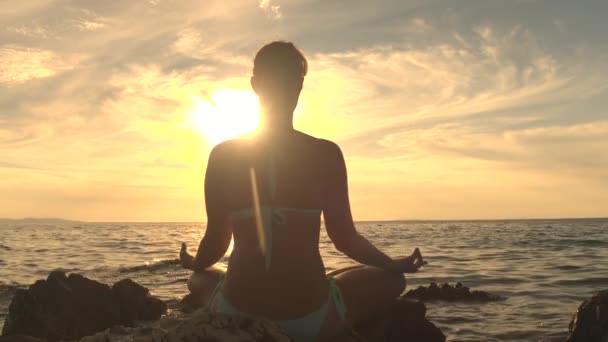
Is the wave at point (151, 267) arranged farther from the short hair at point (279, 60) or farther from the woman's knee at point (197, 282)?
the short hair at point (279, 60)

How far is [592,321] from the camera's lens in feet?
16.1

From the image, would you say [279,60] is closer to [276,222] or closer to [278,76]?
[278,76]

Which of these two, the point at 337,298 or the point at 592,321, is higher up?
the point at 337,298

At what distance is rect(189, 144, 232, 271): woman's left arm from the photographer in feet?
12.1

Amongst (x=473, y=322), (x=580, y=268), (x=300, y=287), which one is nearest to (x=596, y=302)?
(x=473, y=322)

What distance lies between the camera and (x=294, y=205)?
349 cm

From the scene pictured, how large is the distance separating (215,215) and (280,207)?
0.61 metres

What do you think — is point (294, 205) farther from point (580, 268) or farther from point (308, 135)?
point (580, 268)

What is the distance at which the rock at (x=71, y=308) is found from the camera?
6.17 m

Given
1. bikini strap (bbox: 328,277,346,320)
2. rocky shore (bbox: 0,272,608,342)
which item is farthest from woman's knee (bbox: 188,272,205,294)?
bikini strap (bbox: 328,277,346,320)

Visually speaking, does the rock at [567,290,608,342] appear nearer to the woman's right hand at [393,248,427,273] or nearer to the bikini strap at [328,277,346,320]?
the woman's right hand at [393,248,427,273]

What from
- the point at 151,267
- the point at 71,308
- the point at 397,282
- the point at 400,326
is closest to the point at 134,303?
the point at 71,308

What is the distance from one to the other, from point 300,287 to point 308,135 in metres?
1.03

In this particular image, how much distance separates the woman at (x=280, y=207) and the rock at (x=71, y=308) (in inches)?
130
